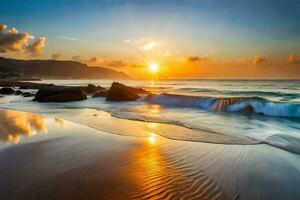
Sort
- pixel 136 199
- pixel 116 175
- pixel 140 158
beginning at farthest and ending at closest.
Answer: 1. pixel 140 158
2. pixel 116 175
3. pixel 136 199

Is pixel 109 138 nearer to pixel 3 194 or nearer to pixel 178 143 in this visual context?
pixel 178 143

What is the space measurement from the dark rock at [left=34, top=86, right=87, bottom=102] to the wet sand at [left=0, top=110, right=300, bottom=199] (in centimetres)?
1139

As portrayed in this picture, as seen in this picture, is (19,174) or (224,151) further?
(224,151)

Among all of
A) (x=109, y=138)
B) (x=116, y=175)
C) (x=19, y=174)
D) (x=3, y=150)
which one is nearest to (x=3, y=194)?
(x=19, y=174)

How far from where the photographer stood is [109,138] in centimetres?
665

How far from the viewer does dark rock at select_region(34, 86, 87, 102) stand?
702 inches

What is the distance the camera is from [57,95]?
18.0m

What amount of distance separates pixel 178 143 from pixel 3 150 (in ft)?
13.2

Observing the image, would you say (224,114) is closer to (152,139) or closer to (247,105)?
(247,105)

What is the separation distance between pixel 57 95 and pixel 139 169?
1528cm

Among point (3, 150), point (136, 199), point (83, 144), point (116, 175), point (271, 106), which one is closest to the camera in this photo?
point (136, 199)

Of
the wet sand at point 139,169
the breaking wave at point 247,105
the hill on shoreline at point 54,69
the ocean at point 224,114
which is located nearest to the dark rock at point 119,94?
the ocean at point 224,114

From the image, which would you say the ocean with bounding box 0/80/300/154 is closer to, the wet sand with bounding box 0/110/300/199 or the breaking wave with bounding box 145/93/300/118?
the breaking wave with bounding box 145/93/300/118

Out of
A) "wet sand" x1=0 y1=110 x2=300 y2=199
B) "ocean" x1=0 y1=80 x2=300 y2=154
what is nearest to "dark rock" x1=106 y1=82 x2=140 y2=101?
"ocean" x1=0 y1=80 x2=300 y2=154
